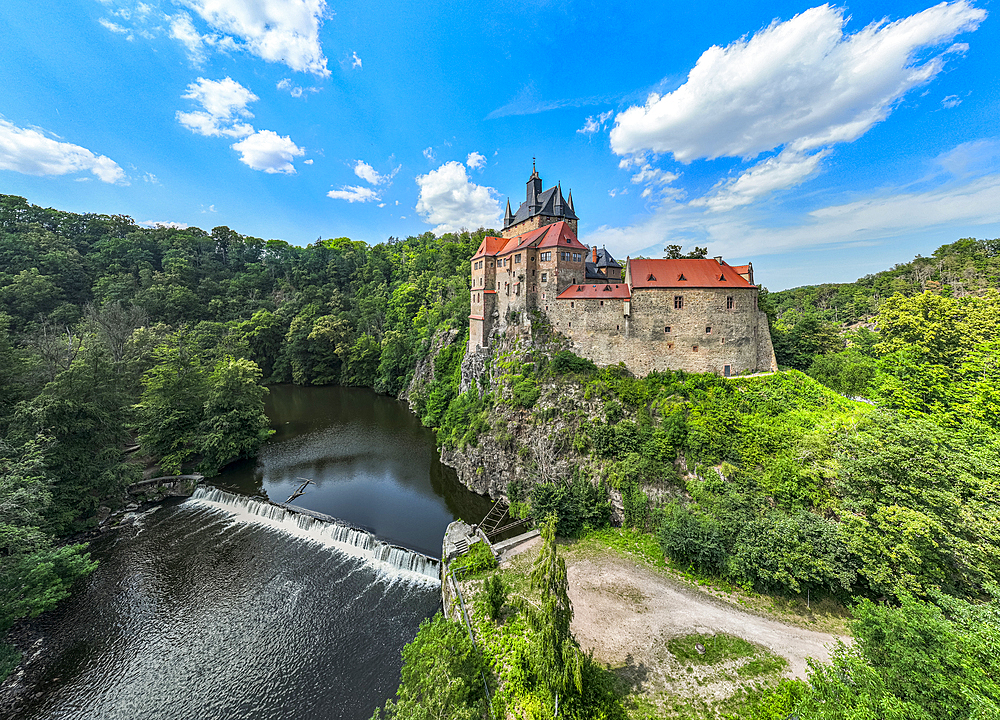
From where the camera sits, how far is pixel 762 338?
79.9 ft

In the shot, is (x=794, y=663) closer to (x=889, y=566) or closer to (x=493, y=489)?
(x=889, y=566)

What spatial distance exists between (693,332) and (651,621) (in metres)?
17.5

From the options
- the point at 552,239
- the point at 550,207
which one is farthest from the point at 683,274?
the point at 550,207

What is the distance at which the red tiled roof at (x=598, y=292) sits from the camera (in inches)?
1009

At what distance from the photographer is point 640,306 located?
81.9ft

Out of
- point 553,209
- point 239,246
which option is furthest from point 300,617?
point 239,246

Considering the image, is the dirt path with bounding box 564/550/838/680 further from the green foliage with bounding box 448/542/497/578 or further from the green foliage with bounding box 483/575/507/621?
the green foliage with bounding box 448/542/497/578

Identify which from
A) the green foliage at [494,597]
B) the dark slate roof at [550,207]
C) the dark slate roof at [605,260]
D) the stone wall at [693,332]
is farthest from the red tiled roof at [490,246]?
the green foliage at [494,597]

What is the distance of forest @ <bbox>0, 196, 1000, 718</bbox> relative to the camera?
30.0ft

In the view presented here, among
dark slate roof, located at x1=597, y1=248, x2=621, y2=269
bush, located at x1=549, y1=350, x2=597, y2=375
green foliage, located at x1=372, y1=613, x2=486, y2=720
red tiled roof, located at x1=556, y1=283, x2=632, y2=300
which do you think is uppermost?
dark slate roof, located at x1=597, y1=248, x2=621, y2=269

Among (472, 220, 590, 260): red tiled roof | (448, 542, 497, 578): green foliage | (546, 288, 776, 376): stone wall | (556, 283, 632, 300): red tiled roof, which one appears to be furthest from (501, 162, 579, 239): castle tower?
(448, 542, 497, 578): green foliage

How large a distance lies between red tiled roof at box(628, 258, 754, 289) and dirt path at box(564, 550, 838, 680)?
57.4 ft

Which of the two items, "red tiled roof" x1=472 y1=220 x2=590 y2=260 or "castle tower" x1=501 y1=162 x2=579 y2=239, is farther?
"castle tower" x1=501 y1=162 x2=579 y2=239

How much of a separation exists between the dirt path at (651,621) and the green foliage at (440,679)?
4.17m
